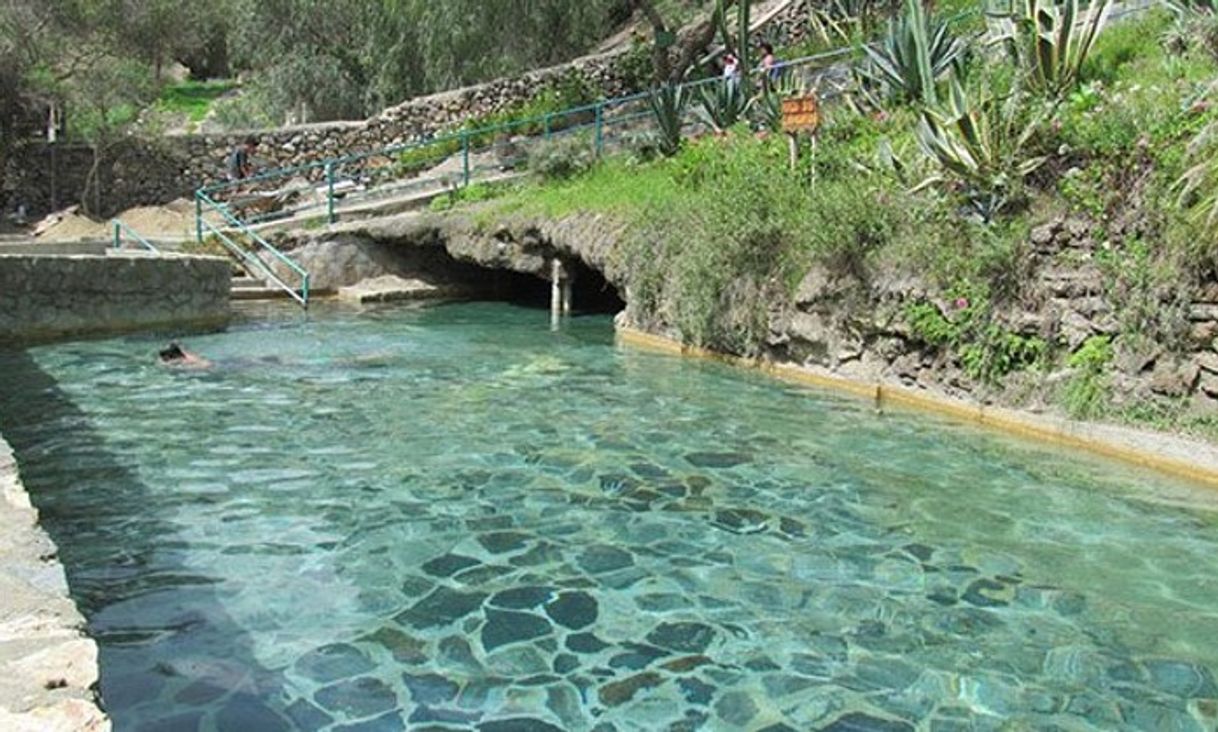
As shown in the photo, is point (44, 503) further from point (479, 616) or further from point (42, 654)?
point (42, 654)

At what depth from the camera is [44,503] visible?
299 inches

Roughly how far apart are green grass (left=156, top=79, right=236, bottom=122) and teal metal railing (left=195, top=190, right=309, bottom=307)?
17934mm

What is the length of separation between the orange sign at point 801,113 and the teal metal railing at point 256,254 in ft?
31.7

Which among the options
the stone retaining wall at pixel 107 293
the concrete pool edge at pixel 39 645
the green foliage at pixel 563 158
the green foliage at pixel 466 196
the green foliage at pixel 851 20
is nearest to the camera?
the concrete pool edge at pixel 39 645

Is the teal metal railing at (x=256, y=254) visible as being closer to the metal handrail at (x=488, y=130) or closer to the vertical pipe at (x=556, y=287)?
the metal handrail at (x=488, y=130)

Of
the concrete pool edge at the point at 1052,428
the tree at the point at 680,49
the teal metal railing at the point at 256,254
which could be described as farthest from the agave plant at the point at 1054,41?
the tree at the point at 680,49

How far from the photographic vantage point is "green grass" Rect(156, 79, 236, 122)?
39312mm

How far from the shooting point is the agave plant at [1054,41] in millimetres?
11992

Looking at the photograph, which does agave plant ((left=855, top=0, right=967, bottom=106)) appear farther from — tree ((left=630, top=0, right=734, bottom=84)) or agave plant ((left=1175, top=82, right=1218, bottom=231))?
tree ((left=630, top=0, right=734, bottom=84))

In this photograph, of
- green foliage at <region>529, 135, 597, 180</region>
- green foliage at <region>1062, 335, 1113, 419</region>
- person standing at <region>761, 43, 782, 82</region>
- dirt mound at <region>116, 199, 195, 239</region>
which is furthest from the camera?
dirt mound at <region>116, 199, 195, 239</region>

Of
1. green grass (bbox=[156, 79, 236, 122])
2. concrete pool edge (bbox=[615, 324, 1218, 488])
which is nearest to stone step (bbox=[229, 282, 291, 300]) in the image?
concrete pool edge (bbox=[615, 324, 1218, 488])

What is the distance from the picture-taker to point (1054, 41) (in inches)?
473

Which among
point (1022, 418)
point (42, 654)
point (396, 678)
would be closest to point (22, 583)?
point (42, 654)

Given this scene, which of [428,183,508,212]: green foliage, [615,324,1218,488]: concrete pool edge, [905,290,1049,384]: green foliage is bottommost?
[615,324,1218,488]: concrete pool edge
